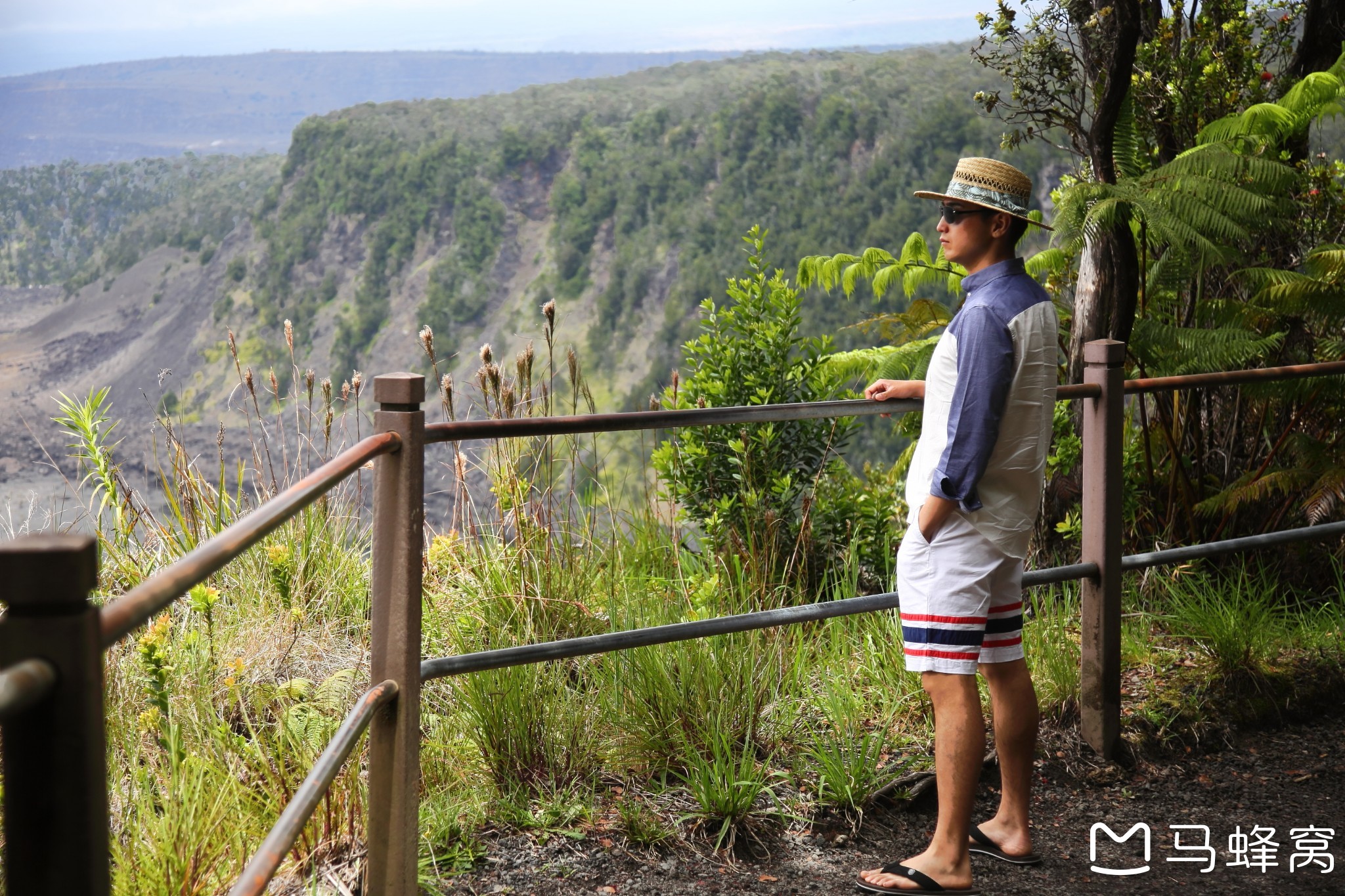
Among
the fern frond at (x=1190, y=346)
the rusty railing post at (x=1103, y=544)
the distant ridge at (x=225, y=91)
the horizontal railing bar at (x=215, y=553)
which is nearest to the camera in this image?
the horizontal railing bar at (x=215, y=553)

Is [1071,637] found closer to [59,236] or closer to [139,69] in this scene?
[59,236]

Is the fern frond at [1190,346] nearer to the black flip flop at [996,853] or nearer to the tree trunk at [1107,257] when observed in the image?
the tree trunk at [1107,257]

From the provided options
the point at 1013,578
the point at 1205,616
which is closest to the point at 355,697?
the point at 1013,578

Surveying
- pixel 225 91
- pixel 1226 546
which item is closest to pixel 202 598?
pixel 1226 546

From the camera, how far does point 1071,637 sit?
3.69 metres

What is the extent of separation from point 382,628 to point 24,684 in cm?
123

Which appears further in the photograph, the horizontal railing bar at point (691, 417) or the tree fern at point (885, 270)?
the tree fern at point (885, 270)

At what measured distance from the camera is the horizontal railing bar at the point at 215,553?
0.90 m

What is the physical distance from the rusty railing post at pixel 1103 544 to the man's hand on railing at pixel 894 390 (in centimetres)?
59

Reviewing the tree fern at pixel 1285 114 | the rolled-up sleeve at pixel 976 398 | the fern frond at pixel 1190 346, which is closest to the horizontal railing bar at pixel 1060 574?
the rolled-up sleeve at pixel 976 398

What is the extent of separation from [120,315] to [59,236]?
6.21 meters

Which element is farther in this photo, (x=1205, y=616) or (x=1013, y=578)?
(x=1205, y=616)

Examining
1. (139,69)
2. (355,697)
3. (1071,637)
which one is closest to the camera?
(355,697)

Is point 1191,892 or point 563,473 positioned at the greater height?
point 563,473
